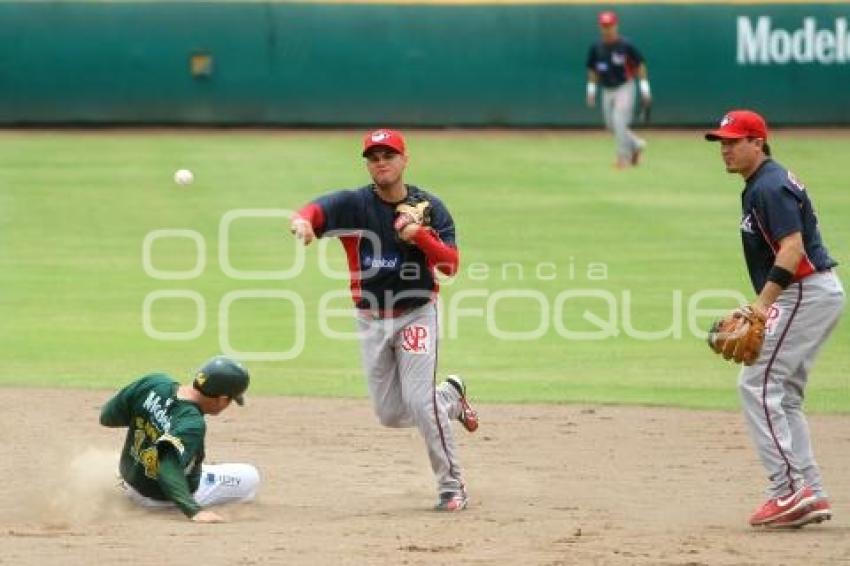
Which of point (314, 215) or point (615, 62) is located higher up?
point (314, 215)

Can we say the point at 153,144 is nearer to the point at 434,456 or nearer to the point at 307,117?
the point at 307,117

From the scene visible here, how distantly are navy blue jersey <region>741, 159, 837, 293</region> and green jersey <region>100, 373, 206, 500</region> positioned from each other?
269cm

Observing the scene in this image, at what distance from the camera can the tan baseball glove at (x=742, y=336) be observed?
26.8 feet

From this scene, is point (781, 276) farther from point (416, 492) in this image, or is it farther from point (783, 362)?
point (416, 492)

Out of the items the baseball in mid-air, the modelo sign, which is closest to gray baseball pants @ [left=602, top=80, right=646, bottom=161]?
the modelo sign

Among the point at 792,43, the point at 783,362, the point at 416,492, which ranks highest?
the point at 783,362

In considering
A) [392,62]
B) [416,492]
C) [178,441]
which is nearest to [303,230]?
[178,441]

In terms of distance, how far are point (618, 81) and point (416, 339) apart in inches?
638

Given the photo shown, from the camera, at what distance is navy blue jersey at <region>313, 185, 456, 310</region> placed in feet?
28.8

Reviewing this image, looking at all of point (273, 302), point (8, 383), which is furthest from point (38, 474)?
point (273, 302)

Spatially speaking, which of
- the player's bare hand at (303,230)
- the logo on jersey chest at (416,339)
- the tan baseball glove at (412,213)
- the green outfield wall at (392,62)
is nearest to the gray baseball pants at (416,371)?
the logo on jersey chest at (416,339)

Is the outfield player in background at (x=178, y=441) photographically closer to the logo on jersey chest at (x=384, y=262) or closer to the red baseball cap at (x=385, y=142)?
the logo on jersey chest at (x=384, y=262)

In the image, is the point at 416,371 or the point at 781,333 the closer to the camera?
the point at 781,333

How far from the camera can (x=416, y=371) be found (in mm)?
8789
